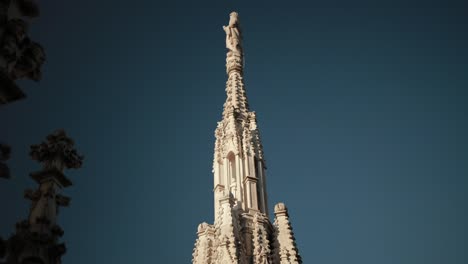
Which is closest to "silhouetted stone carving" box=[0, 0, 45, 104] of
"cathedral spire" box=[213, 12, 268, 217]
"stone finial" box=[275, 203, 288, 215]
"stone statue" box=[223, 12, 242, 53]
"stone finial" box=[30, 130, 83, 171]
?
"stone finial" box=[30, 130, 83, 171]

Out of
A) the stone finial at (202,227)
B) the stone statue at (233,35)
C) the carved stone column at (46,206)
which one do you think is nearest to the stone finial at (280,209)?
the stone finial at (202,227)

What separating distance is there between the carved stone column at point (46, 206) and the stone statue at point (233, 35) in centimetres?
1947

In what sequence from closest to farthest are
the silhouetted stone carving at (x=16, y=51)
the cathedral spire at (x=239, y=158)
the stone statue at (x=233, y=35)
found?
the silhouetted stone carving at (x=16, y=51)
the cathedral spire at (x=239, y=158)
the stone statue at (x=233, y=35)

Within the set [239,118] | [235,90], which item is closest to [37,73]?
[239,118]

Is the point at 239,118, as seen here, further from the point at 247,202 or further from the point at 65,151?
the point at 65,151

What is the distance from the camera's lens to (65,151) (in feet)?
33.0

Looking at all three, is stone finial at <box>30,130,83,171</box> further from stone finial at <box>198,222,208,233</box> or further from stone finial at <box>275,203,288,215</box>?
stone finial at <box>275,203,288,215</box>

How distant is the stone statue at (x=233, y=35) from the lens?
28859 mm

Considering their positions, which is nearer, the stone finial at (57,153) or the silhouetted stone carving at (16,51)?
the silhouetted stone carving at (16,51)

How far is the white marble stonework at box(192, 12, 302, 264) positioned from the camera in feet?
59.1

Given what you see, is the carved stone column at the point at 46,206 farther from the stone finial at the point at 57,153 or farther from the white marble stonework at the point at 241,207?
the white marble stonework at the point at 241,207

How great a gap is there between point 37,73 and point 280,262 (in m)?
12.3

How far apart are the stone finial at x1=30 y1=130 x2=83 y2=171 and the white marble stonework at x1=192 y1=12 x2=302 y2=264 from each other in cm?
828

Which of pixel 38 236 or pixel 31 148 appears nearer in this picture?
pixel 38 236
